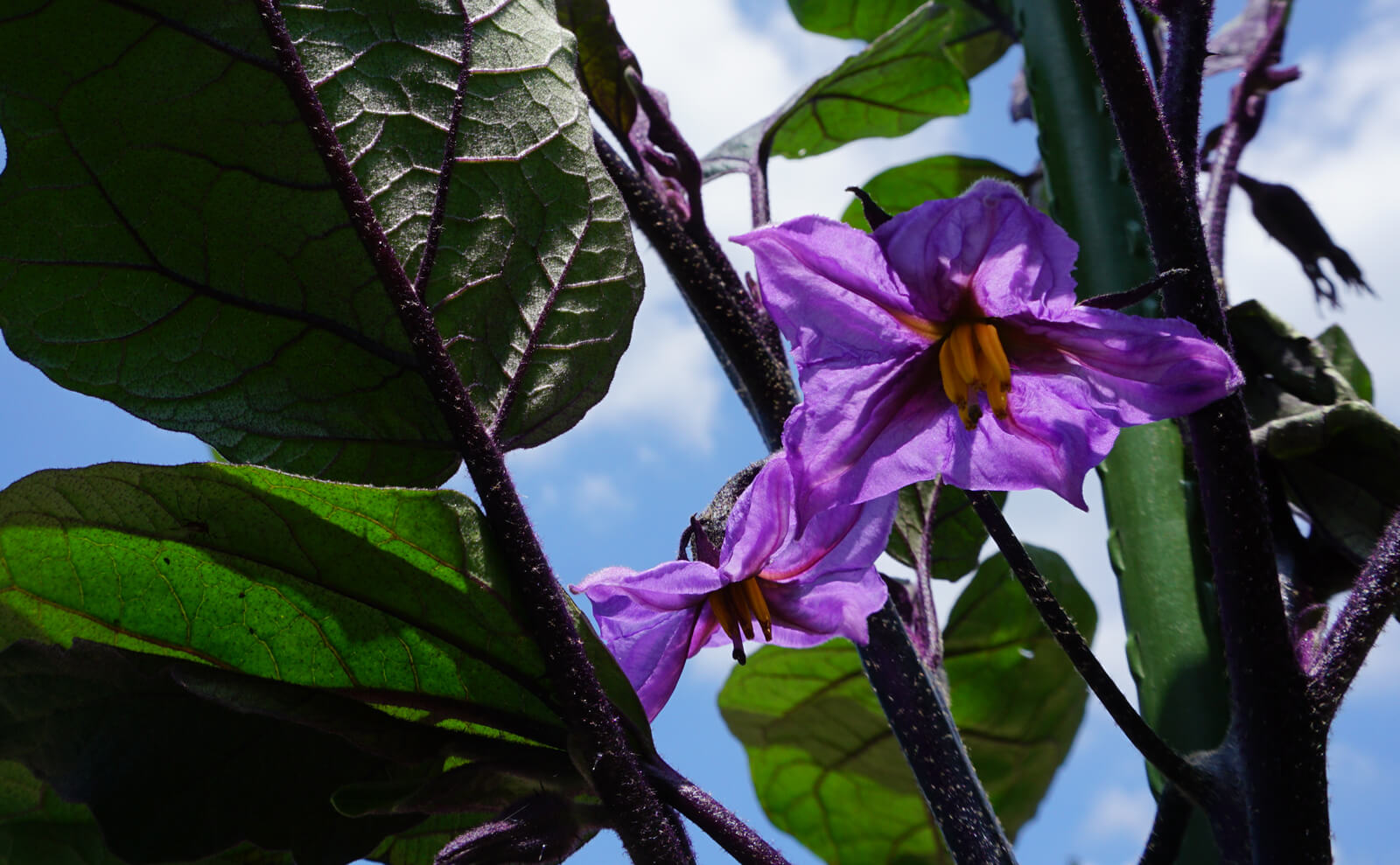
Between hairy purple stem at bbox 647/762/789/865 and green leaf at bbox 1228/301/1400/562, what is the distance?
633 millimetres

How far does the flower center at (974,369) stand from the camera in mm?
616

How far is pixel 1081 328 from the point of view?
23.6 inches

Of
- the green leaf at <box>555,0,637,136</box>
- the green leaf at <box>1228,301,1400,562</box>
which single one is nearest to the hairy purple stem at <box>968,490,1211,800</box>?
the green leaf at <box>1228,301,1400,562</box>

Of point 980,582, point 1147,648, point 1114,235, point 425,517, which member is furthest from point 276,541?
point 980,582

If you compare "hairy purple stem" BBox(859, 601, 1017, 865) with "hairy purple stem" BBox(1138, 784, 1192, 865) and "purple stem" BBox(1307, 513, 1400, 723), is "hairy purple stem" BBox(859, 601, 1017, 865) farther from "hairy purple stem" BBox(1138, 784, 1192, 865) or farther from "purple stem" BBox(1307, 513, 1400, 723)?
"purple stem" BBox(1307, 513, 1400, 723)

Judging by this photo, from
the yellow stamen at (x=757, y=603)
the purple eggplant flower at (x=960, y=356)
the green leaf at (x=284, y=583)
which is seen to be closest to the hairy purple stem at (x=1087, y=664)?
the purple eggplant flower at (x=960, y=356)

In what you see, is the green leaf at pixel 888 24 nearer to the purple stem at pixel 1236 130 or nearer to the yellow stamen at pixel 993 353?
the purple stem at pixel 1236 130

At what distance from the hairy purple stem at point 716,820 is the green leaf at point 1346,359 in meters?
1.15

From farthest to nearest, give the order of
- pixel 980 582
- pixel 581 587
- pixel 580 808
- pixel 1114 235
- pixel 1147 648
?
pixel 980 582 < pixel 1114 235 < pixel 1147 648 < pixel 581 587 < pixel 580 808

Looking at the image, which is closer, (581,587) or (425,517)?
(425,517)

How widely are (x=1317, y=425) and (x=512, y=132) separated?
2.40ft

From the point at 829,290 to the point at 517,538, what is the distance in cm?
21

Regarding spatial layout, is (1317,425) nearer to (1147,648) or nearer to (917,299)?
(1147,648)

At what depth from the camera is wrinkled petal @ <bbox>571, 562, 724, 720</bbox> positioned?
2.17 feet
